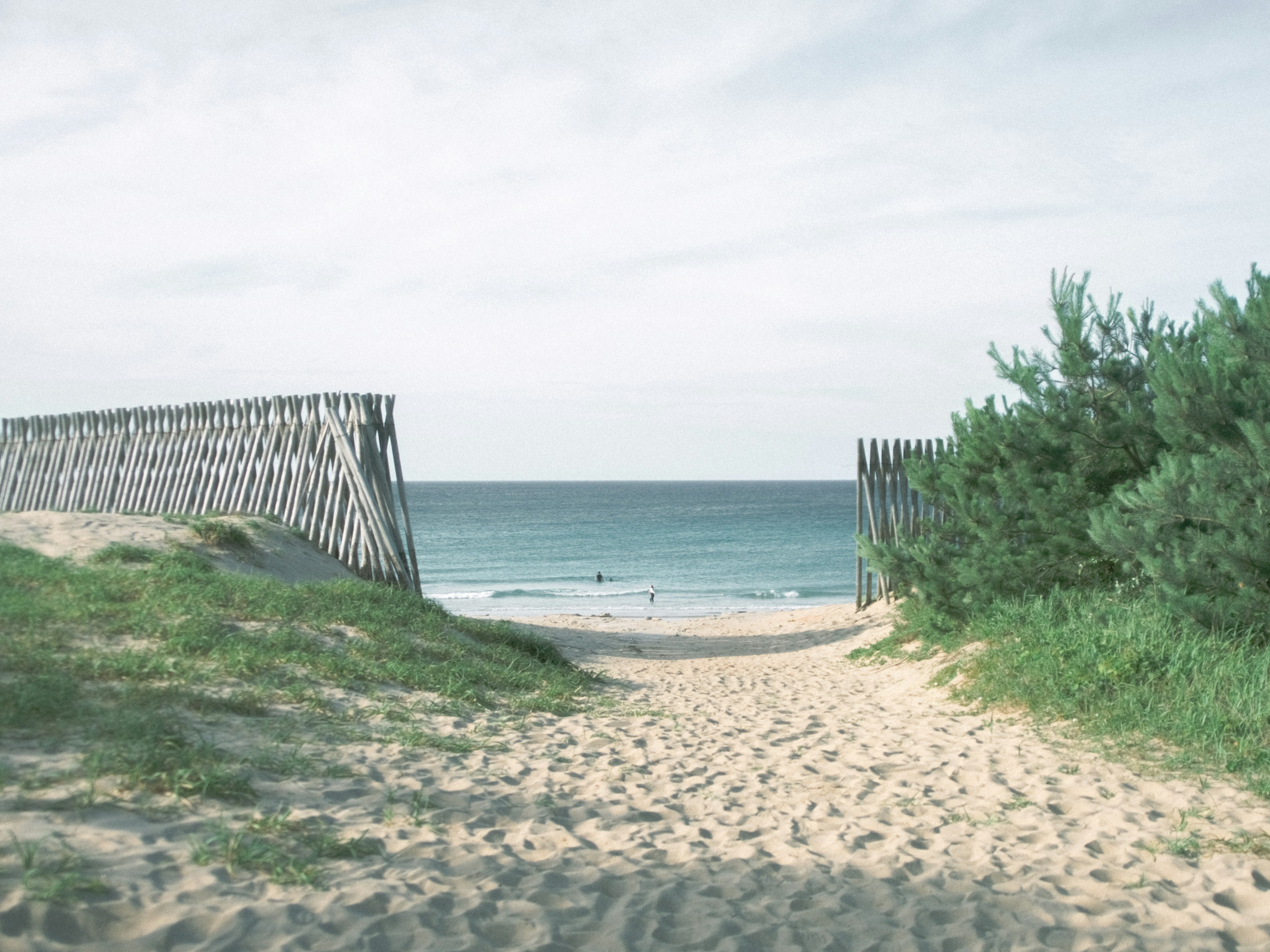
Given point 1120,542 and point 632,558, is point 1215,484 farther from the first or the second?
point 632,558

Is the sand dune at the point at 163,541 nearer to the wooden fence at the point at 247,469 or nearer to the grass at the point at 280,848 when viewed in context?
the wooden fence at the point at 247,469

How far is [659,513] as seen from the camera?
70.1m

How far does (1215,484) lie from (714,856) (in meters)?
4.04

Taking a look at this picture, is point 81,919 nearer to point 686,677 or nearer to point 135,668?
point 135,668

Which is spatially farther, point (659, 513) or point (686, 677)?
point (659, 513)

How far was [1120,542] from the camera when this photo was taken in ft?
20.6

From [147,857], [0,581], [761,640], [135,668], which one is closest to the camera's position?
[147,857]

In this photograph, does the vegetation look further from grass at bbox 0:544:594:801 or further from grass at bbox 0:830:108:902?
grass at bbox 0:830:108:902

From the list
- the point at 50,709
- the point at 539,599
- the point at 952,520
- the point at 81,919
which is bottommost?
the point at 539,599

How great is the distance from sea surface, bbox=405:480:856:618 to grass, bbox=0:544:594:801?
43.3 feet

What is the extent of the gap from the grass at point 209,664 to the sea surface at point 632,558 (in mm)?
13206

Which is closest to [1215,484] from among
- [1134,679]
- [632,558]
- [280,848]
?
[1134,679]

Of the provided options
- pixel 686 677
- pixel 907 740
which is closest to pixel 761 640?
pixel 686 677

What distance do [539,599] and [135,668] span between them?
66.5 ft
